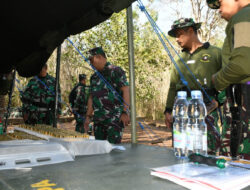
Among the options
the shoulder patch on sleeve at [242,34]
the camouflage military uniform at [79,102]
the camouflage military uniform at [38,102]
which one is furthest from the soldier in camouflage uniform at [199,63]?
the camouflage military uniform at [79,102]

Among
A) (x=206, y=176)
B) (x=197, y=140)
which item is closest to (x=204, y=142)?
(x=197, y=140)

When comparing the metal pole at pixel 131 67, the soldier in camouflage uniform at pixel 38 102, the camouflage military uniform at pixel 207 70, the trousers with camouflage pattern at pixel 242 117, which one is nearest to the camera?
the trousers with camouflage pattern at pixel 242 117

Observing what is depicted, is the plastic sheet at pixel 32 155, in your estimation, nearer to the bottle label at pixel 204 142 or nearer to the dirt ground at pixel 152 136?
the bottle label at pixel 204 142

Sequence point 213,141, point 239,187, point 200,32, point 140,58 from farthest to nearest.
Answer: point 140,58 → point 200,32 → point 213,141 → point 239,187

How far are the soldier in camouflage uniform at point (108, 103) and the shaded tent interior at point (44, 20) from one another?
3.73ft

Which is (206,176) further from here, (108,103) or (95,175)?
(108,103)

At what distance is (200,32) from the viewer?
7484 mm

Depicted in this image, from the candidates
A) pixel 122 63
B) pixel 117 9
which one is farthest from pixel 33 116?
pixel 122 63

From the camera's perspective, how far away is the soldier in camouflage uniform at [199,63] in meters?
2.01

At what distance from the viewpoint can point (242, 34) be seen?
118cm

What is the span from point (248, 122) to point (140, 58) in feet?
24.4

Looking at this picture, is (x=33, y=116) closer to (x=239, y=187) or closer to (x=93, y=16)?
(x=93, y=16)

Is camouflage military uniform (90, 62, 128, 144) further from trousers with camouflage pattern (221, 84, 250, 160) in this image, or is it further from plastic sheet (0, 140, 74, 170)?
plastic sheet (0, 140, 74, 170)

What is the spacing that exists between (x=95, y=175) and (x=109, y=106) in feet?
6.23
